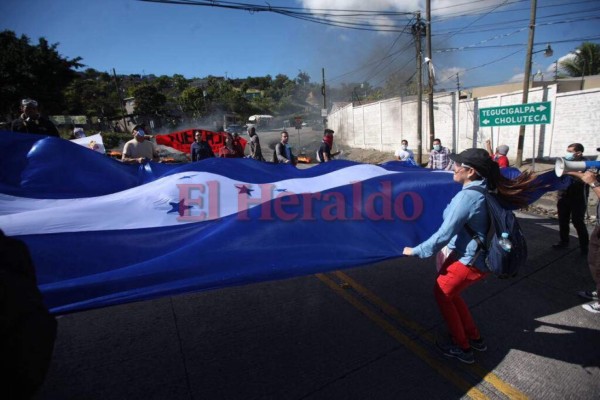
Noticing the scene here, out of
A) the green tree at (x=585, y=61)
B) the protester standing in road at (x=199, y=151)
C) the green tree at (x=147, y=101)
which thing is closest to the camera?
the protester standing in road at (x=199, y=151)

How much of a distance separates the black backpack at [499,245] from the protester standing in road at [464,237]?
1.4 inches

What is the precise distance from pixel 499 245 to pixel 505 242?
4 centimetres

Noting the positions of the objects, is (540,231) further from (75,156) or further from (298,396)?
(75,156)

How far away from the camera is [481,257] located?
94.9 inches

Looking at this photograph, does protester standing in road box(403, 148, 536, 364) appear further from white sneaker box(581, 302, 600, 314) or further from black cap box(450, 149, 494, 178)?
white sneaker box(581, 302, 600, 314)

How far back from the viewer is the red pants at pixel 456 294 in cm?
247

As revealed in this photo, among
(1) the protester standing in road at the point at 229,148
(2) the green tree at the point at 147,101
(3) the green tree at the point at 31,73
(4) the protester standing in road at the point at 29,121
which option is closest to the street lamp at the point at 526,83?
(1) the protester standing in road at the point at 229,148

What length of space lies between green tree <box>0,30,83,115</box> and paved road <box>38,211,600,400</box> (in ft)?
116

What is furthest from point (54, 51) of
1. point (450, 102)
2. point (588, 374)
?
point (588, 374)

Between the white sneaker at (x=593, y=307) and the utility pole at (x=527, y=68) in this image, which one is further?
the utility pole at (x=527, y=68)

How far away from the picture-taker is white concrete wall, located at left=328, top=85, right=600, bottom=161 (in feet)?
36.4

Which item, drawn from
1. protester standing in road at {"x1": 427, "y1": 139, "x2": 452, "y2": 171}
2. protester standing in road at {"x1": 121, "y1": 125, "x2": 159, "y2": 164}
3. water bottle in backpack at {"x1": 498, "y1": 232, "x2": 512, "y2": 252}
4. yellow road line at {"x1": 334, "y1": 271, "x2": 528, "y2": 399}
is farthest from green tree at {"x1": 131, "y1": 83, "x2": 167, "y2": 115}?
water bottle in backpack at {"x1": 498, "y1": 232, "x2": 512, "y2": 252}

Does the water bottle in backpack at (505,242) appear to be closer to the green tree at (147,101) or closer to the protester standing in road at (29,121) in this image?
the protester standing in road at (29,121)

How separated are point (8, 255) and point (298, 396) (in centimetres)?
191
